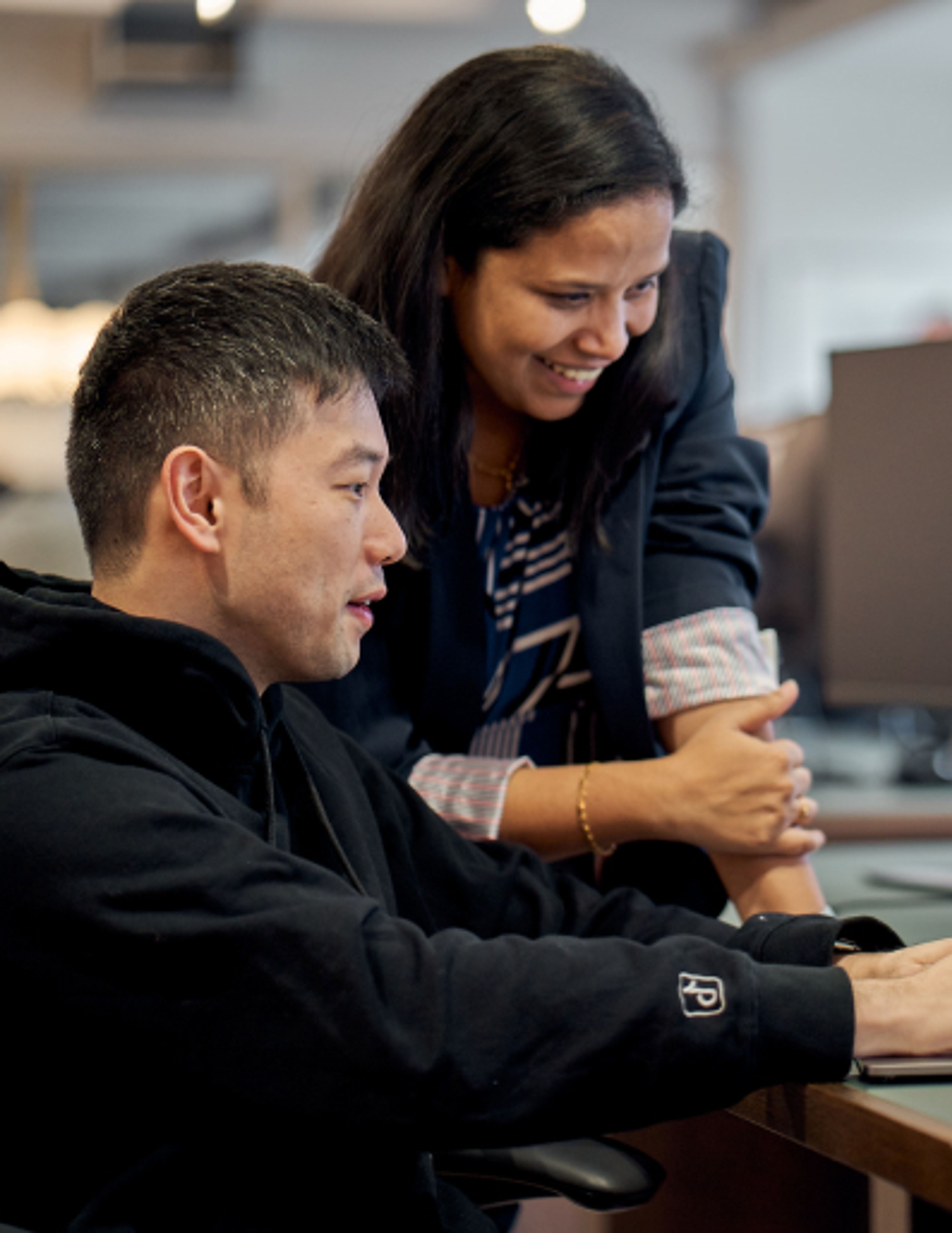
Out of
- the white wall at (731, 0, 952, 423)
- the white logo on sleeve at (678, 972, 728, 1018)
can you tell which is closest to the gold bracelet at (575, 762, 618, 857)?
the white logo on sleeve at (678, 972, 728, 1018)

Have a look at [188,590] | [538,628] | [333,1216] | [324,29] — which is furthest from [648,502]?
[324,29]

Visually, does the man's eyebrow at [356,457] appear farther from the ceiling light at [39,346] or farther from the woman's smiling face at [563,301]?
the ceiling light at [39,346]

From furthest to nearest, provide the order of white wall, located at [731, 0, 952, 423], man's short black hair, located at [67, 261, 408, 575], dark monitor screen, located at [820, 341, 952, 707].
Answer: white wall, located at [731, 0, 952, 423] → dark monitor screen, located at [820, 341, 952, 707] → man's short black hair, located at [67, 261, 408, 575]

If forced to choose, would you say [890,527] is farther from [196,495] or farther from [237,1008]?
[237,1008]

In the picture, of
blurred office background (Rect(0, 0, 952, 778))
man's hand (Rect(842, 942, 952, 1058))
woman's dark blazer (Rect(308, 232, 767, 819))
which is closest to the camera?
man's hand (Rect(842, 942, 952, 1058))

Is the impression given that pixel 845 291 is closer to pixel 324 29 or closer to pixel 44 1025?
pixel 324 29

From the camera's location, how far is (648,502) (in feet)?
4.41

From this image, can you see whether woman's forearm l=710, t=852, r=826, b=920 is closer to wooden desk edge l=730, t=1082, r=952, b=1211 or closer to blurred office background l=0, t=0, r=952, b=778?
wooden desk edge l=730, t=1082, r=952, b=1211

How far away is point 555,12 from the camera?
4.46 metres

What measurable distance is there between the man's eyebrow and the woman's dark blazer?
0.95 ft

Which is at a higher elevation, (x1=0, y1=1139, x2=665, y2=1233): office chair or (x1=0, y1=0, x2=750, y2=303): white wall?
(x1=0, y1=0, x2=750, y2=303): white wall

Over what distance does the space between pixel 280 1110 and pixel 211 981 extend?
77 millimetres

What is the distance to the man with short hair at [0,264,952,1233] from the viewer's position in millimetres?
755

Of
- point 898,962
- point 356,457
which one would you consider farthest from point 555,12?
point 898,962
